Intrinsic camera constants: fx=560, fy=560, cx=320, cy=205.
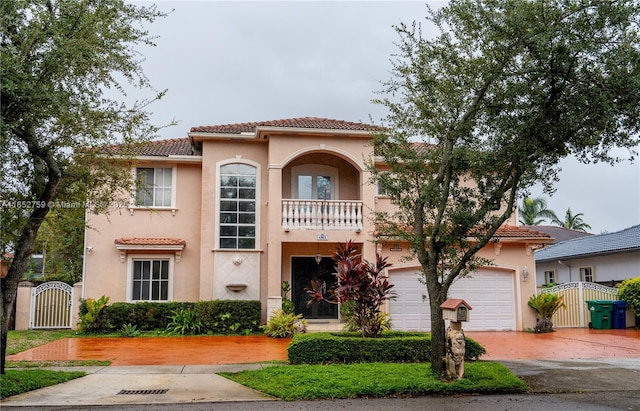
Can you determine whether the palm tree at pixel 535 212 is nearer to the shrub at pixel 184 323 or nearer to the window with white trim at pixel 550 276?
the window with white trim at pixel 550 276

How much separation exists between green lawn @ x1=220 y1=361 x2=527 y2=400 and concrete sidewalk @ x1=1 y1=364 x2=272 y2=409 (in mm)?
452

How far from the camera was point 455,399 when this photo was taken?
28.1 ft

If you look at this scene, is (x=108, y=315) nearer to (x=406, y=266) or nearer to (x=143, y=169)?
(x=143, y=169)

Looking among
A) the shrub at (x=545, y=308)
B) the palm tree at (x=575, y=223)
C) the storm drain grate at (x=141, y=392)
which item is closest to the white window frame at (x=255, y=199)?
the shrub at (x=545, y=308)

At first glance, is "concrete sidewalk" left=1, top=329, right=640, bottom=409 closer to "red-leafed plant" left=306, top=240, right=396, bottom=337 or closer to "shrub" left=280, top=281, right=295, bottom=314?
"red-leafed plant" left=306, top=240, right=396, bottom=337

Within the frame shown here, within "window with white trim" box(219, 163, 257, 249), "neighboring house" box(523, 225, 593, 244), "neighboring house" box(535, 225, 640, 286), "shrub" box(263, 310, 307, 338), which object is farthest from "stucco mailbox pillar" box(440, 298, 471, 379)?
"neighboring house" box(523, 225, 593, 244)

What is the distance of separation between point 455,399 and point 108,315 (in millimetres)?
12269

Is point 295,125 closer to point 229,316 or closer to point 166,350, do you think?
point 229,316

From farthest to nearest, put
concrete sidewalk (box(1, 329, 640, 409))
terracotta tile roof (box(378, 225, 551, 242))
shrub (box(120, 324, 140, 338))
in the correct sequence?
terracotta tile roof (box(378, 225, 551, 242))
shrub (box(120, 324, 140, 338))
concrete sidewalk (box(1, 329, 640, 409))

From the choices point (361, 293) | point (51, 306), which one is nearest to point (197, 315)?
point (51, 306)

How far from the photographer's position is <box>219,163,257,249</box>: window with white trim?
18.9 m

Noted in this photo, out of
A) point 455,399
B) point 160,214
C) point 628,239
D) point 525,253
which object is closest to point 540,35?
point 455,399

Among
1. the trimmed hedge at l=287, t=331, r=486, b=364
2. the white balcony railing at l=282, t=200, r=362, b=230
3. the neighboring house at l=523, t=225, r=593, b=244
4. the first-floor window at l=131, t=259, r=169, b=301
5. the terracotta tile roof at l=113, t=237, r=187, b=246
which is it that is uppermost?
the neighboring house at l=523, t=225, r=593, b=244

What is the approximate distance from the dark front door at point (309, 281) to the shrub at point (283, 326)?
2.09 meters
